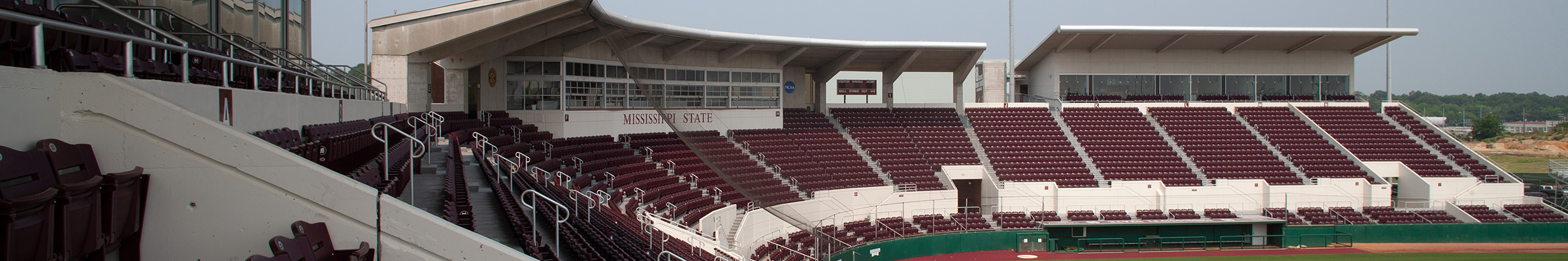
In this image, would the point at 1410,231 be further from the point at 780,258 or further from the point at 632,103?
the point at 632,103

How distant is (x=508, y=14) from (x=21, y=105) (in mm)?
15401

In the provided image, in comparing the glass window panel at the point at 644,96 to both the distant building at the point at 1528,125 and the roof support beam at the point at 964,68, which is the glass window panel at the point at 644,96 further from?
the distant building at the point at 1528,125

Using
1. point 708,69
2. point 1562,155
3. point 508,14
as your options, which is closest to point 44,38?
point 508,14

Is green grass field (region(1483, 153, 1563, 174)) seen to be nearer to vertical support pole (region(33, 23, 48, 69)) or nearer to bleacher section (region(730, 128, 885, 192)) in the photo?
bleacher section (region(730, 128, 885, 192))

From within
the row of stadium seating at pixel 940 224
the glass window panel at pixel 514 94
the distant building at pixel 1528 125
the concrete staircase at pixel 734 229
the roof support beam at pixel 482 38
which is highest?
the roof support beam at pixel 482 38

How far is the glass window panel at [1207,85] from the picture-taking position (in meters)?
36.5

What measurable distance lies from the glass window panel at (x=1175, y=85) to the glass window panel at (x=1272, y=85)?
317 cm

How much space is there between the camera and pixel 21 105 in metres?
4.19

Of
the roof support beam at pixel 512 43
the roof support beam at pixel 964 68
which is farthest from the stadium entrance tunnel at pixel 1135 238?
the roof support beam at pixel 512 43

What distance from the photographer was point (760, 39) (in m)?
26.5

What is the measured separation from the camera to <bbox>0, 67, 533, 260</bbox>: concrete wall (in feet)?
14.6

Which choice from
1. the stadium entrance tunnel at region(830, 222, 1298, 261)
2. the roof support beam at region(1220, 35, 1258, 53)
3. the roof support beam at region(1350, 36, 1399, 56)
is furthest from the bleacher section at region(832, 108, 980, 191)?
the roof support beam at region(1350, 36, 1399, 56)

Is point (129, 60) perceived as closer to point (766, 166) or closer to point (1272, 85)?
point (766, 166)

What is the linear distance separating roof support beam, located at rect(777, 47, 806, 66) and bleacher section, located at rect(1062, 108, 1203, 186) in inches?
428
